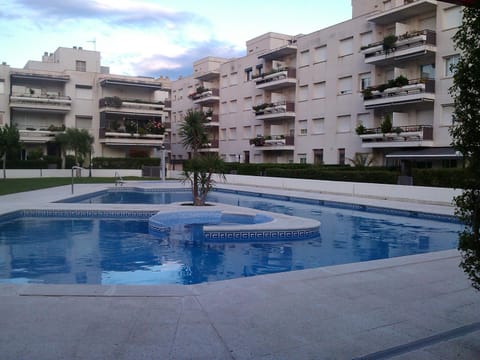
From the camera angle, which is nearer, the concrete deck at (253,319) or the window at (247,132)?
the concrete deck at (253,319)

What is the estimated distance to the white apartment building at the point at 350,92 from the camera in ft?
88.6

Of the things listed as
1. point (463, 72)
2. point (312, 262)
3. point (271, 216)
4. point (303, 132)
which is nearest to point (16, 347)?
point (463, 72)

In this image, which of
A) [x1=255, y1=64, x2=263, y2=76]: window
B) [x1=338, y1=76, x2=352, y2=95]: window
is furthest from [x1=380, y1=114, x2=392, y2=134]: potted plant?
[x1=255, y1=64, x2=263, y2=76]: window

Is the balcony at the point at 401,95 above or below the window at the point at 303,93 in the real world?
Answer: below

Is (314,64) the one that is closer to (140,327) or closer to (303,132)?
(303,132)

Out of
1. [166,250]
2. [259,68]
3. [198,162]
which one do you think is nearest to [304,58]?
[259,68]

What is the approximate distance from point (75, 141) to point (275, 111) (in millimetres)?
17314

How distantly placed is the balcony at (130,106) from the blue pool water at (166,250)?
30.1 meters

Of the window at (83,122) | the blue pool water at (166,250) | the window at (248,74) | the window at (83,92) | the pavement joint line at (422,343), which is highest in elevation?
the window at (248,74)

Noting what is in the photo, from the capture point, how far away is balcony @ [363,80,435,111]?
2692 cm

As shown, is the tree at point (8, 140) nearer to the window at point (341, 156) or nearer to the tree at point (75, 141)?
the tree at point (75, 141)

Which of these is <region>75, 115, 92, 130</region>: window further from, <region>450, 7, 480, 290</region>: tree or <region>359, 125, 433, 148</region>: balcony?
<region>450, 7, 480, 290</region>: tree

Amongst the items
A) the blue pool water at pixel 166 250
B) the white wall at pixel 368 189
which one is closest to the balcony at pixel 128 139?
the white wall at pixel 368 189

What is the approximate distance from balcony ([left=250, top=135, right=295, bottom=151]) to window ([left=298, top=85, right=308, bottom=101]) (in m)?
3.30
